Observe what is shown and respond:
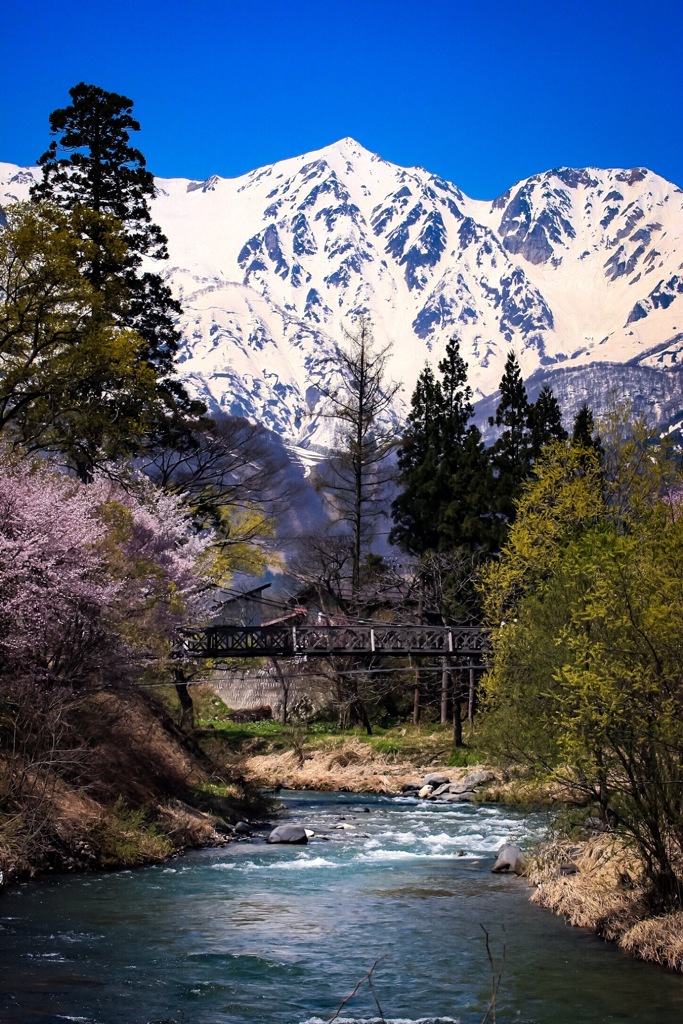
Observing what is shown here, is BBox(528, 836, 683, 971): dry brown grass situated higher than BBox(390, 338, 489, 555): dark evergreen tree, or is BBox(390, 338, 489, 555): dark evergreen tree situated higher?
BBox(390, 338, 489, 555): dark evergreen tree

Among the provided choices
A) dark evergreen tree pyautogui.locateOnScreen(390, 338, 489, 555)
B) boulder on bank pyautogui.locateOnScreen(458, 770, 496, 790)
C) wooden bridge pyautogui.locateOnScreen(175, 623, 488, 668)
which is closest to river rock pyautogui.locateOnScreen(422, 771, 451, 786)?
boulder on bank pyautogui.locateOnScreen(458, 770, 496, 790)

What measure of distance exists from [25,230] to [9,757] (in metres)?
13.2

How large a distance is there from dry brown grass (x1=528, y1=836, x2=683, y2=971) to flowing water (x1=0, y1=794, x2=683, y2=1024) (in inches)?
13.1

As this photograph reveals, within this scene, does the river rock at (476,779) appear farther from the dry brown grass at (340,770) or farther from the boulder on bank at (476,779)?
the dry brown grass at (340,770)

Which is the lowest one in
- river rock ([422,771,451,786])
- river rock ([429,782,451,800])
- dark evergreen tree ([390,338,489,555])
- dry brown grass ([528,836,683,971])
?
river rock ([429,782,451,800])

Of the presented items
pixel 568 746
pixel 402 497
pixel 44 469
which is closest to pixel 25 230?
pixel 44 469

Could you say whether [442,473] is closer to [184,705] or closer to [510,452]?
[510,452]

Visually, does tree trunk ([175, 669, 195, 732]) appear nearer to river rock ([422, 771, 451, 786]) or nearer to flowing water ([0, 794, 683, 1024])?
river rock ([422, 771, 451, 786])

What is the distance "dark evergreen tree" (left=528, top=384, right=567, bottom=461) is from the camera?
66625 mm

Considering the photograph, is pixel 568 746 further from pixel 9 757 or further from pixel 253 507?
pixel 253 507

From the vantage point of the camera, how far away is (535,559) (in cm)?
2920

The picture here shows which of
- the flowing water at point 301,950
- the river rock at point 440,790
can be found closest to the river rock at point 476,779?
the river rock at point 440,790

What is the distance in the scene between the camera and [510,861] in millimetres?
26391

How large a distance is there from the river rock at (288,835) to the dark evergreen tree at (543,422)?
1466 inches
